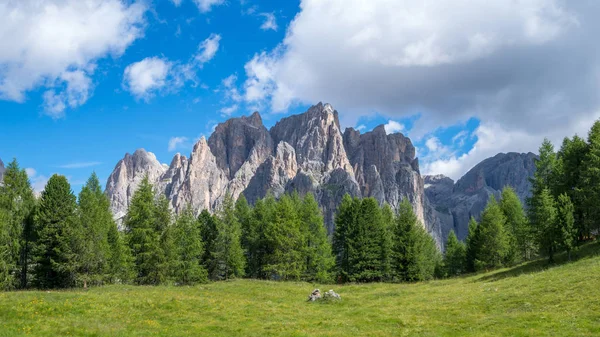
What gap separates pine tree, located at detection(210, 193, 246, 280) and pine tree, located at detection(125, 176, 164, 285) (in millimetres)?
11786

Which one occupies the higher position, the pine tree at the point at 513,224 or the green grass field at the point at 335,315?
the pine tree at the point at 513,224

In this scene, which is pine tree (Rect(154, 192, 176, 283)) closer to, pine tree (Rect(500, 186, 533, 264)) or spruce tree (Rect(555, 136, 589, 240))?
spruce tree (Rect(555, 136, 589, 240))

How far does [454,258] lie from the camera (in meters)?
83.4

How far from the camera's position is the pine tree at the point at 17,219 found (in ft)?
137

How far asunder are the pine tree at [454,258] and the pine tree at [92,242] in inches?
2507

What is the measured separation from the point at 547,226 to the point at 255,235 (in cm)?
3883

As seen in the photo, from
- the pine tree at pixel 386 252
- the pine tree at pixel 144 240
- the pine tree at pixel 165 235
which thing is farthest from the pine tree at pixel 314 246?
the pine tree at pixel 144 240

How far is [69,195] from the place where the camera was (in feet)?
148

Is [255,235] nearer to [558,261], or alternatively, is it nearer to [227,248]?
[227,248]

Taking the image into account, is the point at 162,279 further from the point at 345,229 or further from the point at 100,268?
the point at 345,229

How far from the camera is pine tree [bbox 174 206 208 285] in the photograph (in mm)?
54678

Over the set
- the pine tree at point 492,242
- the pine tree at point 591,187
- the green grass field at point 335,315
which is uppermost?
the pine tree at point 591,187

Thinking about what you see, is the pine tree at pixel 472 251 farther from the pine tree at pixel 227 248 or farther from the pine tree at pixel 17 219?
the pine tree at pixel 17 219

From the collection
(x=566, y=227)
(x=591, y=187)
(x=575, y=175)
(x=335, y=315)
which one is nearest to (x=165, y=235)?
(x=335, y=315)
